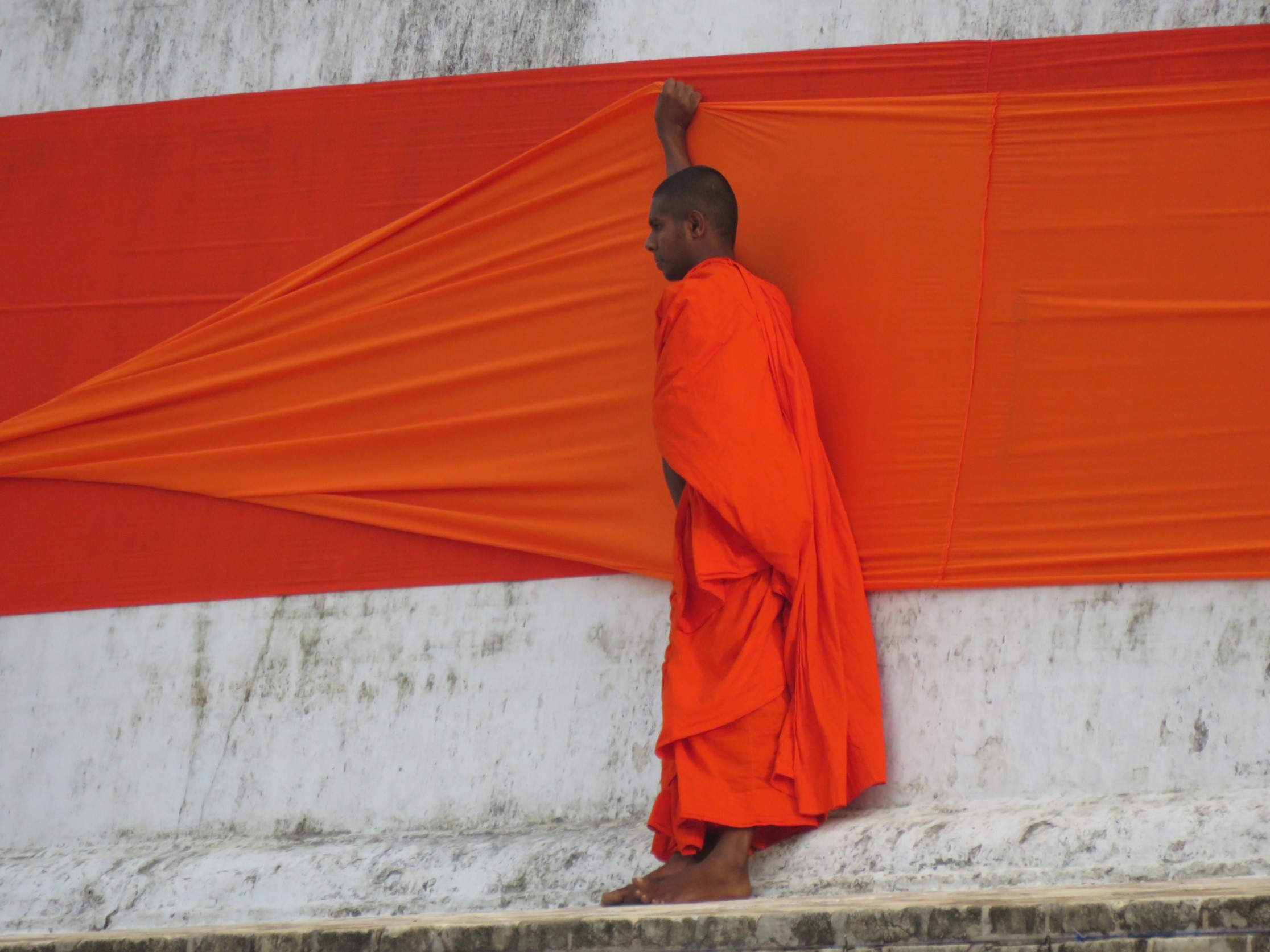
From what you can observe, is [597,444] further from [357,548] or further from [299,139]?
[299,139]

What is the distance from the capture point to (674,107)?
12.3 ft

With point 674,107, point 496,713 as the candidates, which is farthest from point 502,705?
point 674,107

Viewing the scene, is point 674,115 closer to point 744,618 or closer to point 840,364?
point 840,364

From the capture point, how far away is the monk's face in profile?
11.2 feet

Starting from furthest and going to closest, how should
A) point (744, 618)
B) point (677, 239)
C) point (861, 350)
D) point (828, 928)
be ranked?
point (861, 350) → point (677, 239) → point (744, 618) → point (828, 928)

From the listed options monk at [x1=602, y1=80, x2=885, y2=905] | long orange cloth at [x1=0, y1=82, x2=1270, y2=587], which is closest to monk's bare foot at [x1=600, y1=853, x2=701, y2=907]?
monk at [x1=602, y1=80, x2=885, y2=905]

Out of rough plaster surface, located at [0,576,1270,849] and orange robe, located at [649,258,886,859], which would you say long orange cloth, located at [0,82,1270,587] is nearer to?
rough plaster surface, located at [0,576,1270,849]

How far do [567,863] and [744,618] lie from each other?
81 cm

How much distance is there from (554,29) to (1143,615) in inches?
90.4

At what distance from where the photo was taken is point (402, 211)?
13.4 ft

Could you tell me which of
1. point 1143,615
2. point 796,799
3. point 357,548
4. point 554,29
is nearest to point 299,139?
point 554,29

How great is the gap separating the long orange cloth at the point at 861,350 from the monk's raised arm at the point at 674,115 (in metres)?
0.05

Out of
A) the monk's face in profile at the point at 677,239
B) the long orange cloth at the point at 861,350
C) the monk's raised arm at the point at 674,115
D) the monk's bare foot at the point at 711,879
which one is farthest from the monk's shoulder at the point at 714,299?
the monk's bare foot at the point at 711,879

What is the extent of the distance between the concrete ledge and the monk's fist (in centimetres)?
185
